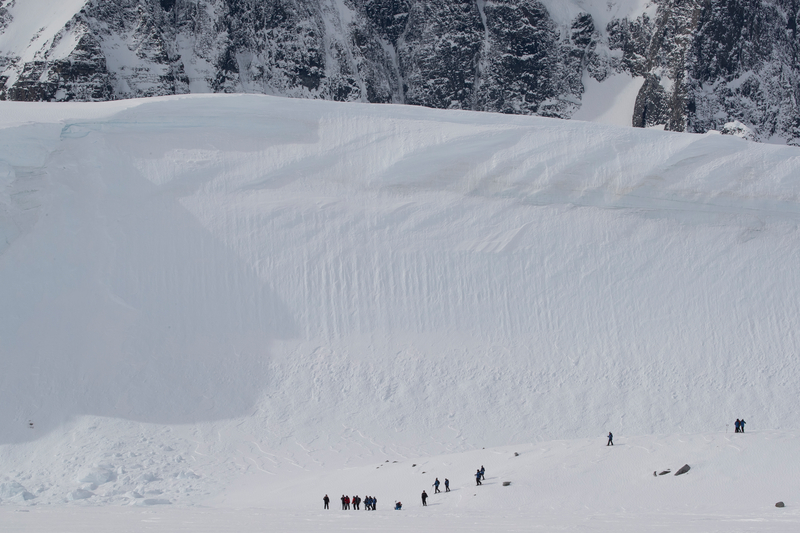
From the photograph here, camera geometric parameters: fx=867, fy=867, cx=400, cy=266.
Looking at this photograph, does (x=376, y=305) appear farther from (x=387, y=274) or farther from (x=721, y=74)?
(x=721, y=74)

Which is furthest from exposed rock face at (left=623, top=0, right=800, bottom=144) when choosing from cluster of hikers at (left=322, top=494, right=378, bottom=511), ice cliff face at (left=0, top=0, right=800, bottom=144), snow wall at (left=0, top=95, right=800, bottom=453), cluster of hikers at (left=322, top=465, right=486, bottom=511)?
cluster of hikers at (left=322, top=494, right=378, bottom=511)

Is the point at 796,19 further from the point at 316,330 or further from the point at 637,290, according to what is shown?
the point at 316,330

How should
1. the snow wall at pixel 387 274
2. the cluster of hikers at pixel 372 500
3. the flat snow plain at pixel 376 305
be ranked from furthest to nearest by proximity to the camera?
the snow wall at pixel 387 274
the flat snow plain at pixel 376 305
the cluster of hikers at pixel 372 500

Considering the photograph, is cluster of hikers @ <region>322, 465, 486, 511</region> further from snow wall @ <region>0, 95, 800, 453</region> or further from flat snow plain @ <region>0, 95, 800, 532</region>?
snow wall @ <region>0, 95, 800, 453</region>

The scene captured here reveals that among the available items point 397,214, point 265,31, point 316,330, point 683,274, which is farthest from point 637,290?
point 265,31

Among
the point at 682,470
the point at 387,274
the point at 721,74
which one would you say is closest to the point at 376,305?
the point at 387,274

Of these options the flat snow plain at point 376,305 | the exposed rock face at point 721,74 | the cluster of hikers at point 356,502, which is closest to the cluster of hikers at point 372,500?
the cluster of hikers at point 356,502

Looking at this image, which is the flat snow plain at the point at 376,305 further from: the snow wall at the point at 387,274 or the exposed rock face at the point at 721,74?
the exposed rock face at the point at 721,74
